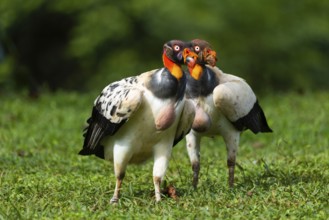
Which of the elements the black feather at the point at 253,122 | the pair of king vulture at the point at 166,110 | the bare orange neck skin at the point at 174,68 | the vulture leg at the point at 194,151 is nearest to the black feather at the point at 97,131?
the pair of king vulture at the point at 166,110

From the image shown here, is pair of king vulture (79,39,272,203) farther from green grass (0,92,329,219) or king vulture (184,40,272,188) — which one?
green grass (0,92,329,219)

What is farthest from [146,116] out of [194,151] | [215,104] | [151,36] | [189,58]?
[151,36]

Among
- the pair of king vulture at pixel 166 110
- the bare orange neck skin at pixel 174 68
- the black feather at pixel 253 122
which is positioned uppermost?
the bare orange neck skin at pixel 174 68

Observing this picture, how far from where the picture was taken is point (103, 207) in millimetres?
5980

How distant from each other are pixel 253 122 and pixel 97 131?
1282 millimetres

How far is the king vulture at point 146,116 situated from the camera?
611 centimetres

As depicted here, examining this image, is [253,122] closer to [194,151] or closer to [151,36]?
[194,151]

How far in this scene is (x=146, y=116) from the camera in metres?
6.16

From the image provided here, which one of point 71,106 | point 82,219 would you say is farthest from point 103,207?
point 71,106

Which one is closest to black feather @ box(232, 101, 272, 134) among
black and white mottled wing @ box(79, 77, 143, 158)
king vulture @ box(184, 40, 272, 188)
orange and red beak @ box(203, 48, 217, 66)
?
king vulture @ box(184, 40, 272, 188)

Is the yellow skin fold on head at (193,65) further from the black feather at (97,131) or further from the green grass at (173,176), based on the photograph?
the green grass at (173,176)

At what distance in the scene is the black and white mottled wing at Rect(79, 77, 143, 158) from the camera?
6.09 metres

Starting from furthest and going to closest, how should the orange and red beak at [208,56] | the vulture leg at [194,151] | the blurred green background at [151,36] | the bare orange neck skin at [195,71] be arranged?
the blurred green background at [151,36] → the vulture leg at [194,151] → the orange and red beak at [208,56] → the bare orange neck skin at [195,71]

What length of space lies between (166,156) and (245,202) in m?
0.66
